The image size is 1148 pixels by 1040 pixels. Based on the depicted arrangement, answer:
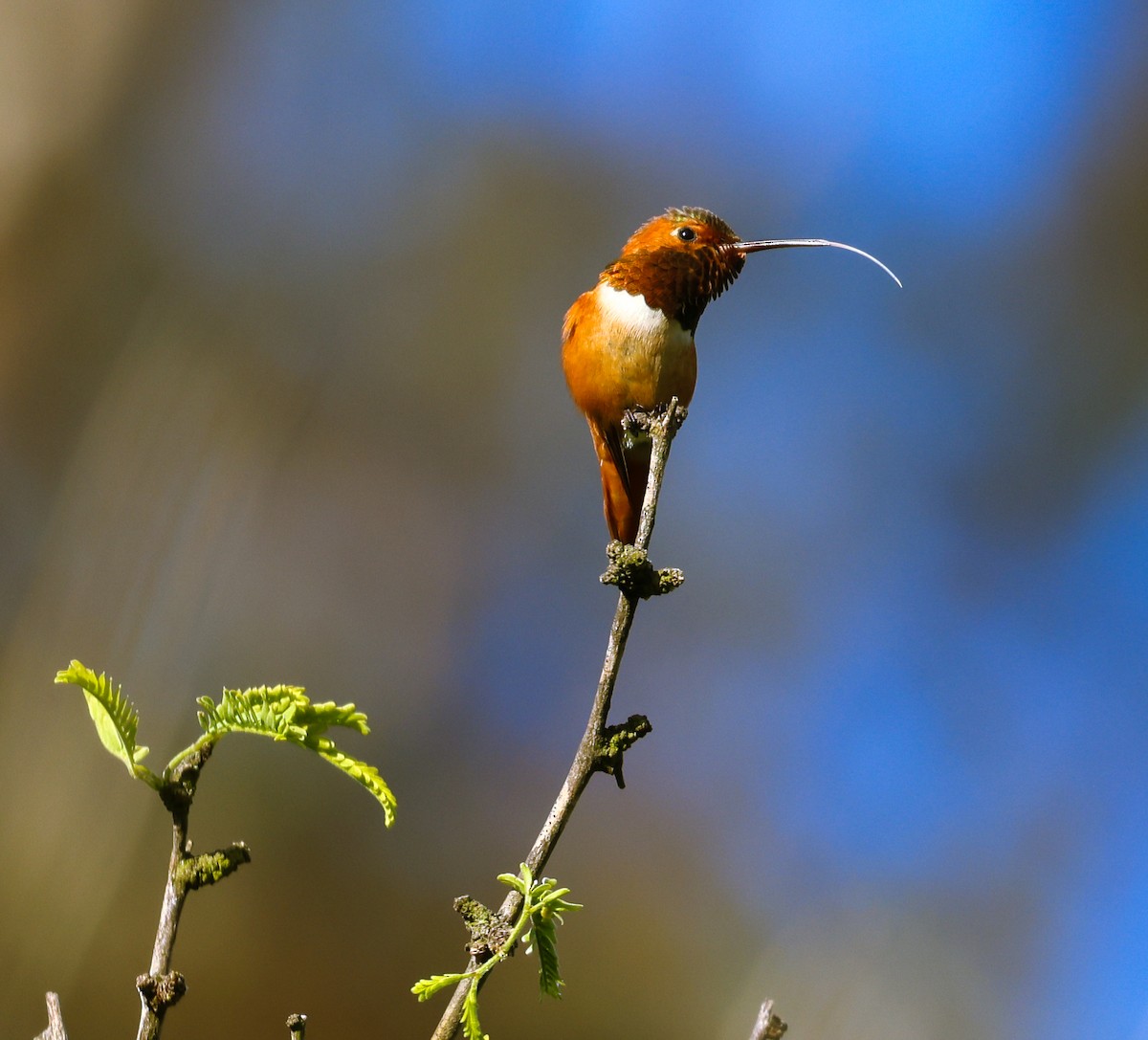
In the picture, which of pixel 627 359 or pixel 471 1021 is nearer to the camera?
pixel 471 1021

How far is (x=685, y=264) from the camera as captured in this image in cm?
185

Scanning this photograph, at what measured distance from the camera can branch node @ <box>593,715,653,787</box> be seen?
0.70 m

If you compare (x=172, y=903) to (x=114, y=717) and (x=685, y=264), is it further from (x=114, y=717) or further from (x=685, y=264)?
(x=685, y=264)

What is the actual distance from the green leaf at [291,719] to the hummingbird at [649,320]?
127cm

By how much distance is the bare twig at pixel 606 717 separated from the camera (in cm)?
61

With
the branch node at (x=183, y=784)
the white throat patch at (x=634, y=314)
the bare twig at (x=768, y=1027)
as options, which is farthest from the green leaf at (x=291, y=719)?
the white throat patch at (x=634, y=314)

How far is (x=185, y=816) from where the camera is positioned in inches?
22.2

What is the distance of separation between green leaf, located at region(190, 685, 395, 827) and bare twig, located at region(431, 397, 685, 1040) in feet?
0.33

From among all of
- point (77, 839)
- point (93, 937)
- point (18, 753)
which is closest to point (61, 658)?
point (18, 753)

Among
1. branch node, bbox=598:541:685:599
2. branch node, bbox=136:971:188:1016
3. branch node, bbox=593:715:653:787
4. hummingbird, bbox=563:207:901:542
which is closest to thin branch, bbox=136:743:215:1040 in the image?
branch node, bbox=136:971:188:1016

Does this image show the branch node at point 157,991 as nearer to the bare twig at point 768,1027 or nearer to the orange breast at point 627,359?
the bare twig at point 768,1027

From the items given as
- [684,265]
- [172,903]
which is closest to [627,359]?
[684,265]

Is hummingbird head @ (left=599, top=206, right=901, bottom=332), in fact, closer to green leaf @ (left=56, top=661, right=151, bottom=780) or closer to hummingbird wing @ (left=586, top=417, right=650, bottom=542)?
hummingbird wing @ (left=586, top=417, right=650, bottom=542)

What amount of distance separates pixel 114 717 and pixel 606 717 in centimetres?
30
